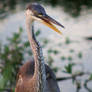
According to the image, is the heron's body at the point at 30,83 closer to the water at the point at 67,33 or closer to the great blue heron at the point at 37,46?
the great blue heron at the point at 37,46

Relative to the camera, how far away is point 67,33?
6.46 meters

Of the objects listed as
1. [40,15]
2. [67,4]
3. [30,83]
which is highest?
[40,15]

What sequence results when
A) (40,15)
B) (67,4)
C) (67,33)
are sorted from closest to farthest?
(40,15)
(67,33)
(67,4)

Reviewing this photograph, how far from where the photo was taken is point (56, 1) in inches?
377

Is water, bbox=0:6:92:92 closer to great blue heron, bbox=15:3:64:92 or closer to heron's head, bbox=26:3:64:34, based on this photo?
great blue heron, bbox=15:3:64:92

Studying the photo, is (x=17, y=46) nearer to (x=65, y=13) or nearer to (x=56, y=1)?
(x=65, y=13)

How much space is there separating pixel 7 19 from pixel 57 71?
12.0ft

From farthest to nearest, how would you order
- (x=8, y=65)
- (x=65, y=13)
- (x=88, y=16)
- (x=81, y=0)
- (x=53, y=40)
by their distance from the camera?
1. (x=81, y=0)
2. (x=65, y=13)
3. (x=88, y=16)
4. (x=53, y=40)
5. (x=8, y=65)

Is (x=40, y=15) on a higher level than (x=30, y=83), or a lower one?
higher

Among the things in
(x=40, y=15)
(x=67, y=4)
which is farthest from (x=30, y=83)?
(x=67, y=4)

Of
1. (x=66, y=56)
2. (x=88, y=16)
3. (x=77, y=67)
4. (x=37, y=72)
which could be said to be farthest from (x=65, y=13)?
(x=37, y=72)

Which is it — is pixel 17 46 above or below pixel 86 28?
above

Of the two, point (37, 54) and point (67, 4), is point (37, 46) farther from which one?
point (67, 4)

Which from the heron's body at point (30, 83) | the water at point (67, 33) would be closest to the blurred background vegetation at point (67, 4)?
the water at point (67, 33)
